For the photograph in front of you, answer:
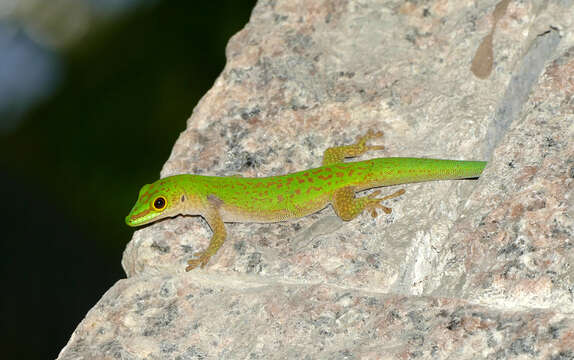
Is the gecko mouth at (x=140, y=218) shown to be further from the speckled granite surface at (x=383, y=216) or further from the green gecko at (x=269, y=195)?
the speckled granite surface at (x=383, y=216)

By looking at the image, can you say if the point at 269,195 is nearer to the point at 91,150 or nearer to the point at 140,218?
the point at 140,218

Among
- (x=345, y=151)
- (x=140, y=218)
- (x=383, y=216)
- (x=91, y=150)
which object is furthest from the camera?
(x=91, y=150)

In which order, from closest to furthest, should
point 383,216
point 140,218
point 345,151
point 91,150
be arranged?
point 383,216 → point 140,218 → point 345,151 → point 91,150

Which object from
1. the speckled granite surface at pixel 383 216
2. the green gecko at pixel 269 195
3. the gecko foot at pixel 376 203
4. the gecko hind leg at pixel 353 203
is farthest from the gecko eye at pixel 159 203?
the gecko foot at pixel 376 203

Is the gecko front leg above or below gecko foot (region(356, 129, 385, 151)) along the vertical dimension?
below

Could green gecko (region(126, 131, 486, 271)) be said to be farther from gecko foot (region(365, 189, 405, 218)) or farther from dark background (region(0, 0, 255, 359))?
dark background (region(0, 0, 255, 359))

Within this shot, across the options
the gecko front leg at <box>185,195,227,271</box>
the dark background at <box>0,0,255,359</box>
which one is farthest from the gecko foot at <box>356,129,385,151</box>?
the dark background at <box>0,0,255,359</box>

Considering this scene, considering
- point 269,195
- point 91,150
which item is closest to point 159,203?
point 269,195

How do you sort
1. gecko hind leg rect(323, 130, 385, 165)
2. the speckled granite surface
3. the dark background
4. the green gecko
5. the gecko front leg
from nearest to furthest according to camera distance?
1. the speckled granite surface
2. the gecko front leg
3. the green gecko
4. gecko hind leg rect(323, 130, 385, 165)
5. the dark background
